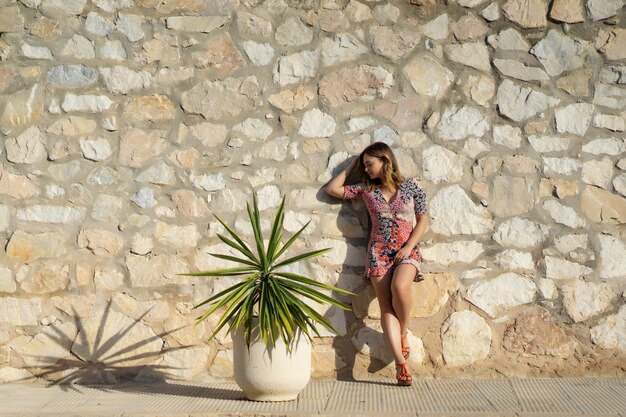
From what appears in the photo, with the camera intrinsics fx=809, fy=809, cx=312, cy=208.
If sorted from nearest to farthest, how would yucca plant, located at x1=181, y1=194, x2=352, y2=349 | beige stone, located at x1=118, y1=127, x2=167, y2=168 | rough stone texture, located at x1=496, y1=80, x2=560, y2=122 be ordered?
yucca plant, located at x1=181, y1=194, x2=352, y2=349 → rough stone texture, located at x1=496, y1=80, x2=560, y2=122 → beige stone, located at x1=118, y1=127, x2=167, y2=168

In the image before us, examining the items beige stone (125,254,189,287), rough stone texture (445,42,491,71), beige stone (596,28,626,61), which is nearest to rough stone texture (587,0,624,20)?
beige stone (596,28,626,61)

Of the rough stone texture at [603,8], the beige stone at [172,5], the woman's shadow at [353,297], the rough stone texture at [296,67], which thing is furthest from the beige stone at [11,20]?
the rough stone texture at [603,8]

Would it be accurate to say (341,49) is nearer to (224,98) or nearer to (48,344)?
(224,98)

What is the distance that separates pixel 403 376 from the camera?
493cm

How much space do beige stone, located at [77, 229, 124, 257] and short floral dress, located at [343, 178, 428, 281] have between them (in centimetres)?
164

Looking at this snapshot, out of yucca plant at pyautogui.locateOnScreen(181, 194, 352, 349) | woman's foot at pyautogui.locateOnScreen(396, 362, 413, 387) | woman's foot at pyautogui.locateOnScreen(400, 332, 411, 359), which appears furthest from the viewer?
woman's foot at pyautogui.locateOnScreen(400, 332, 411, 359)

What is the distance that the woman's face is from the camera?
5.09 metres

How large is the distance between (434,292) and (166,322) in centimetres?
174

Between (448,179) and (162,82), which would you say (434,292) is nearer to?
(448,179)

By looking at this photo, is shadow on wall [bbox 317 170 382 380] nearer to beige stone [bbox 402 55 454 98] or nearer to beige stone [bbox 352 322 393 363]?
beige stone [bbox 352 322 393 363]

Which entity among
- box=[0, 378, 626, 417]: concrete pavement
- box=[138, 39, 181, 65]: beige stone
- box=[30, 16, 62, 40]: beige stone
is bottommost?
box=[0, 378, 626, 417]: concrete pavement

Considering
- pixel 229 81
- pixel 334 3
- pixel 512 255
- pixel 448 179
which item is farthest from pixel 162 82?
pixel 512 255

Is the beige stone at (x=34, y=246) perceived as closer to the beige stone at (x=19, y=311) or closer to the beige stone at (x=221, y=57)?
the beige stone at (x=19, y=311)

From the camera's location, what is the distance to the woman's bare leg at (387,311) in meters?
4.97
